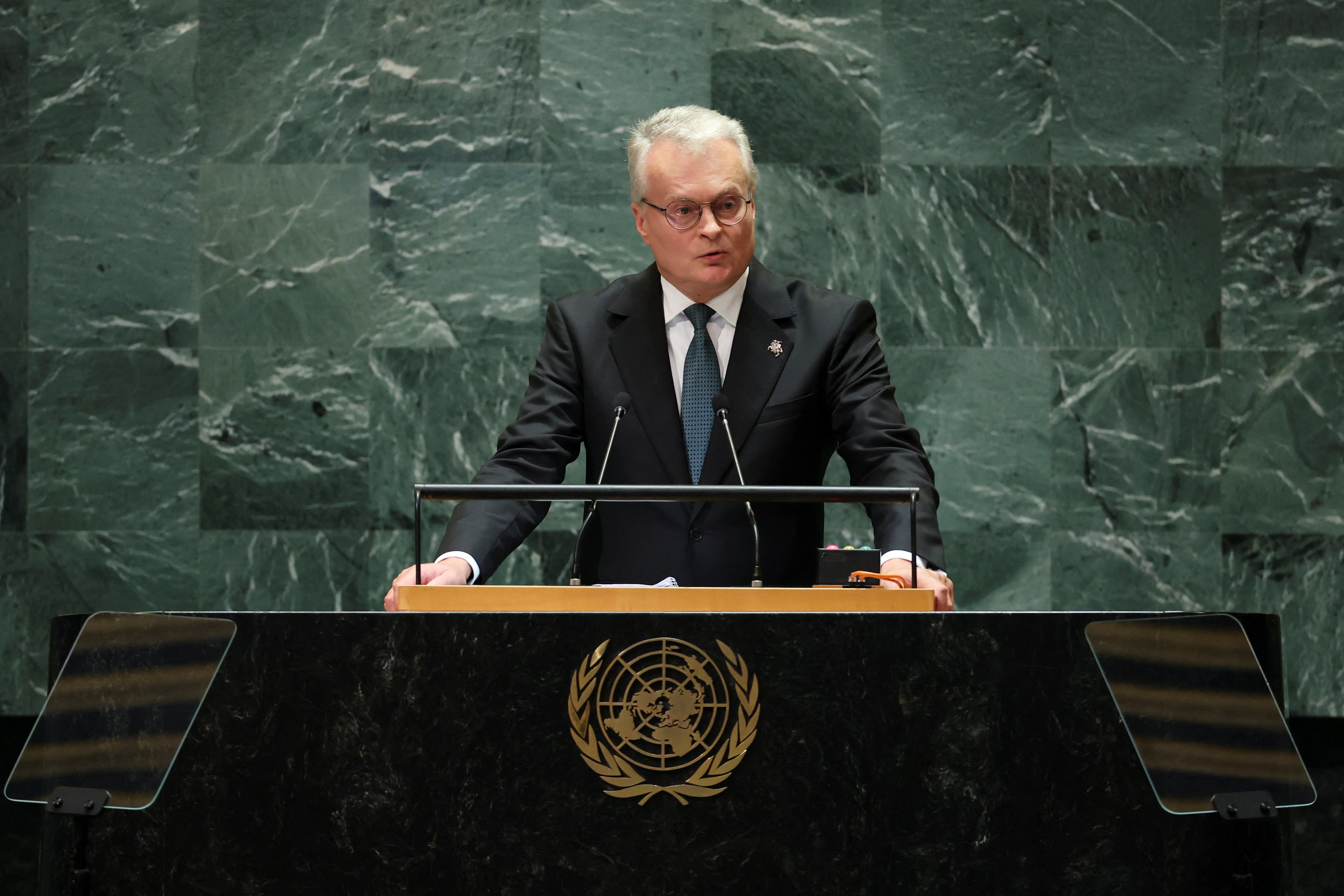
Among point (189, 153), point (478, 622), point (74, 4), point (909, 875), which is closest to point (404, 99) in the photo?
point (189, 153)

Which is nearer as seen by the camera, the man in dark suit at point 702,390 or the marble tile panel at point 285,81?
the man in dark suit at point 702,390

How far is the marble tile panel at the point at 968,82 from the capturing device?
421 centimetres

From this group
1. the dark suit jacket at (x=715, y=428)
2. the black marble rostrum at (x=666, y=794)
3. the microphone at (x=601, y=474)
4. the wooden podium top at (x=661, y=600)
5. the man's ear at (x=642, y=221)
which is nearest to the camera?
the black marble rostrum at (x=666, y=794)

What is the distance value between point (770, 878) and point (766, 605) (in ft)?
1.03

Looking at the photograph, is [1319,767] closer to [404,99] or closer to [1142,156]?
[1142,156]

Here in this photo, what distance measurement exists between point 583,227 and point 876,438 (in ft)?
6.60

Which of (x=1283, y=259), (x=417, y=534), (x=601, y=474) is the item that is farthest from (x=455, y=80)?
(x=417, y=534)

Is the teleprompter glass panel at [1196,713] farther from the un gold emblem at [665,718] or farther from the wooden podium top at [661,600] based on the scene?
the un gold emblem at [665,718]

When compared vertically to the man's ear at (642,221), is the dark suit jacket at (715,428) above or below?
below

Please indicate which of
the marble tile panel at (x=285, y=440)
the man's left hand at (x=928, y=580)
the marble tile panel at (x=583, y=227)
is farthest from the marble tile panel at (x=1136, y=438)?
the man's left hand at (x=928, y=580)

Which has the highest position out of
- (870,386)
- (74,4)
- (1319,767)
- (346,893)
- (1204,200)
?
(74,4)

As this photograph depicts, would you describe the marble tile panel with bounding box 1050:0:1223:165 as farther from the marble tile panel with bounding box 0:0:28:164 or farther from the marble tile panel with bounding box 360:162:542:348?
the marble tile panel with bounding box 0:0:28:164

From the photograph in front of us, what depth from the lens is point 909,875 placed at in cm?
145

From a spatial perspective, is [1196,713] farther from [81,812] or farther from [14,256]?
[14,256]
